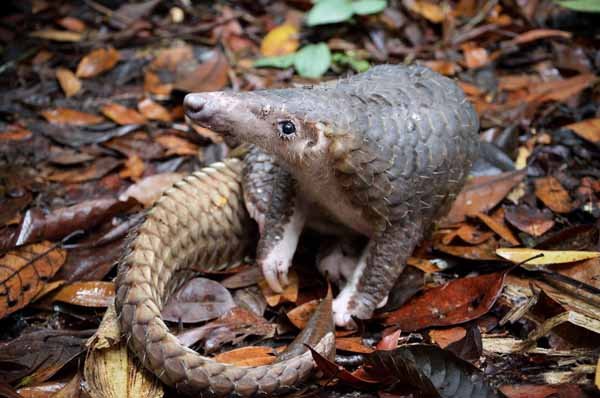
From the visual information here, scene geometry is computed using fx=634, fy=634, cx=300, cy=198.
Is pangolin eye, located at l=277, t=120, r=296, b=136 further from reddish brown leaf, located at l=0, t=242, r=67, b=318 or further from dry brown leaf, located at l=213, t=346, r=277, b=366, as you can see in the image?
reddish brown leaf, located at l=0, t=242, r=67, b=318

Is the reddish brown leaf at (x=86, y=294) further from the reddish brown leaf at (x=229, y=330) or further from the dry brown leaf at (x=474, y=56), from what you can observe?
the dry brown leaf at (x=474, y=56)

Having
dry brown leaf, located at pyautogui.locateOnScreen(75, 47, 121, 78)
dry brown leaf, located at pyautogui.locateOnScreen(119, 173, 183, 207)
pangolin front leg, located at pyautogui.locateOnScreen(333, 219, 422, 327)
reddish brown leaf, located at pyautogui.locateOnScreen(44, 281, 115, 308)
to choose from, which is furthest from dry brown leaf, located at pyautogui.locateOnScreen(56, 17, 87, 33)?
pangolin front leg, located at pyautogui.locateOnScreen(333, 219, 422, 327)

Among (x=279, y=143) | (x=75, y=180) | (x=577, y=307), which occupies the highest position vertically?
(x=279, y=143)

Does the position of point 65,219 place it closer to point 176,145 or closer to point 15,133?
point 176,145

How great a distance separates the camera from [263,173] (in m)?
3.13

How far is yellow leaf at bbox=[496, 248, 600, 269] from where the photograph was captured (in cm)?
289

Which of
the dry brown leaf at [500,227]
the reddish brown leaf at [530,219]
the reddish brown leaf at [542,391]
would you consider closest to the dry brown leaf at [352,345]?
the reddish brown leaf at [542,391]

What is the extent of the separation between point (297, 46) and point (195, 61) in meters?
0.82

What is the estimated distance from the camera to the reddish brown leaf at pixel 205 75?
4.48 metres

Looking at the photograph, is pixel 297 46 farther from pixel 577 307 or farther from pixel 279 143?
pixel 577 307

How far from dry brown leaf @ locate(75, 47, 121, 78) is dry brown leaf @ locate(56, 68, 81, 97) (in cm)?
7

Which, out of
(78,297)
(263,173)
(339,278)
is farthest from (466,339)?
(78,297)

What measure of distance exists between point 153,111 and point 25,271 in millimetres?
1767

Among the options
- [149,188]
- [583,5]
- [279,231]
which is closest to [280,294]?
[279,231]
